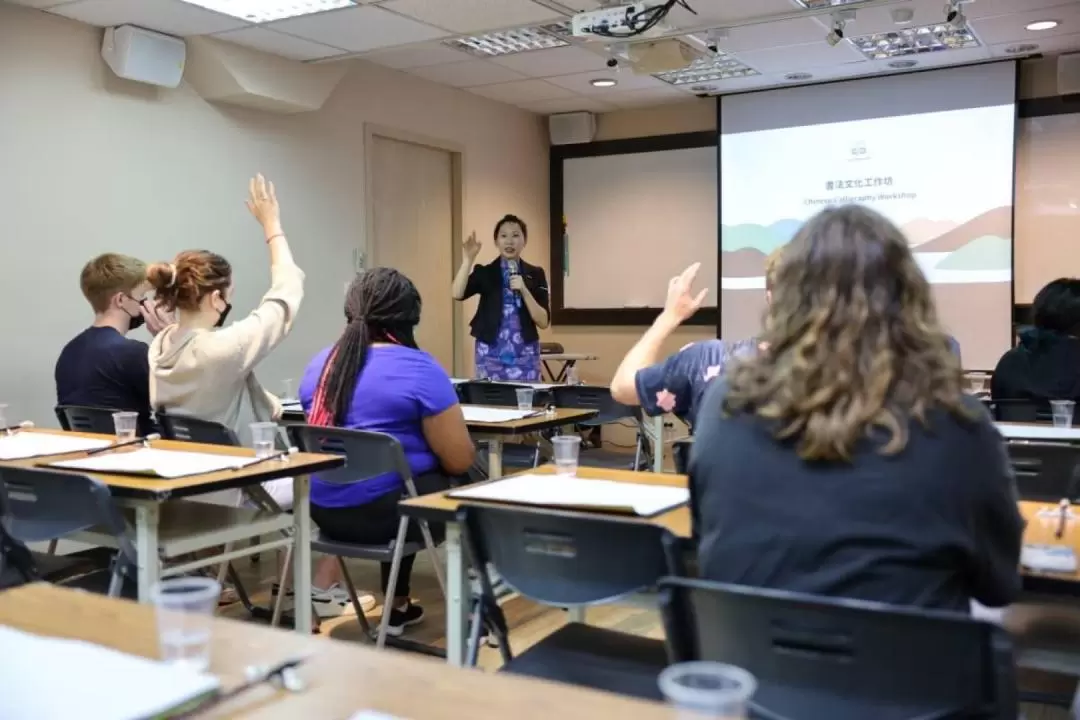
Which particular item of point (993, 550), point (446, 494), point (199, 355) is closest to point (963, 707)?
point (993, 550)

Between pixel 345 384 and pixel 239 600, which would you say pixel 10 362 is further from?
pixel 345 384

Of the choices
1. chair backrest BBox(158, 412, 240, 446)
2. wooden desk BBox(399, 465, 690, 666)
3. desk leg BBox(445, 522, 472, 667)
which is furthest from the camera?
chair backrest BBox(158, 412, 240, 446)

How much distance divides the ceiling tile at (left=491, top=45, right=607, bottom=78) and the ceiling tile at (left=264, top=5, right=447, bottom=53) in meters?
0.84

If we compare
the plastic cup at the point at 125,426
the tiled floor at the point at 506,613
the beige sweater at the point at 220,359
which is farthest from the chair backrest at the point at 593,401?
the plastic cup at the point at 125,426

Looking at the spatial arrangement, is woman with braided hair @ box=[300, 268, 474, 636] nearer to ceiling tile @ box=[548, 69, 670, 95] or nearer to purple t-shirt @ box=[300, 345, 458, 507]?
purple t-shirt @ box=[300, 345, 458, 507]

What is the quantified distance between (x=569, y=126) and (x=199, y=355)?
524 cm

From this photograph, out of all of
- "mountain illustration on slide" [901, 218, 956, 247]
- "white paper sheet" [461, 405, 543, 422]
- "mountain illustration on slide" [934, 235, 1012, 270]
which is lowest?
"white paper sheet" [461, 405, 543, 422]

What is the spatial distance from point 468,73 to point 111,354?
12.2ft

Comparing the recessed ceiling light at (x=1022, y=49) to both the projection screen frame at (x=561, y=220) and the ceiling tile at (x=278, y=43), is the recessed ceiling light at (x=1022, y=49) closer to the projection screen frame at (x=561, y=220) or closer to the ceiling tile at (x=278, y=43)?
the projection screen frame at (x=561, y=220)

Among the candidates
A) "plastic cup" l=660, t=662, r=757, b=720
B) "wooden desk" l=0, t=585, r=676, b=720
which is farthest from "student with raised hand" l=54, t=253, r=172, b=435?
"plastic cup" l=660, t=662, r=757, b=720

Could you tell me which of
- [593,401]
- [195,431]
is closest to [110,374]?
[195,431]

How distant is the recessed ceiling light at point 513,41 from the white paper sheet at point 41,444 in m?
3.37

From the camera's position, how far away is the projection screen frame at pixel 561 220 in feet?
24.7

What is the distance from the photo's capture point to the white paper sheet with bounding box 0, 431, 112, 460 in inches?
105
